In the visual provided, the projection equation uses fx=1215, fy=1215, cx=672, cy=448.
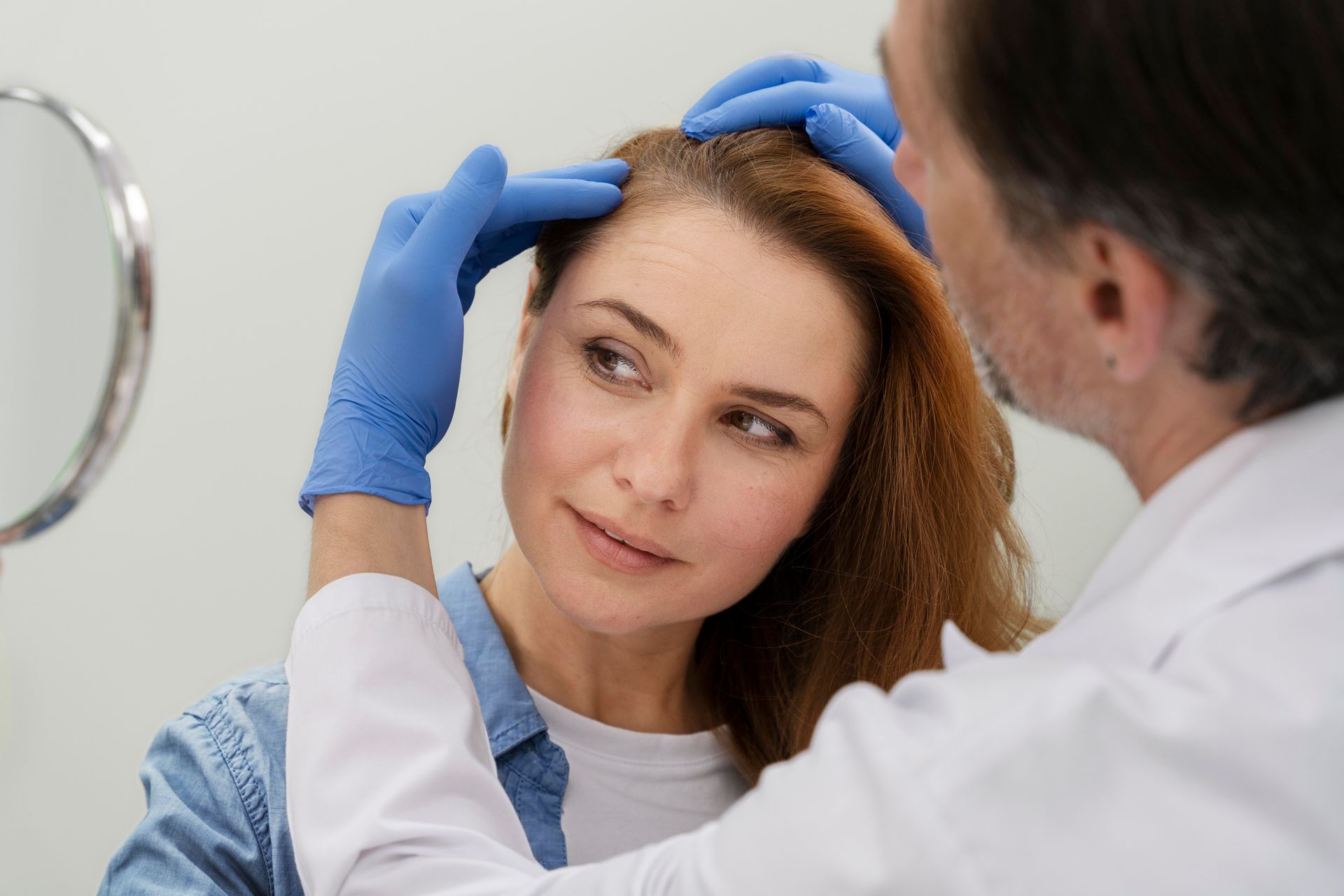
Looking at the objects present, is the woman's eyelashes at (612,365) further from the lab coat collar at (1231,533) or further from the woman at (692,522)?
the lab coat collar at (1231,533)

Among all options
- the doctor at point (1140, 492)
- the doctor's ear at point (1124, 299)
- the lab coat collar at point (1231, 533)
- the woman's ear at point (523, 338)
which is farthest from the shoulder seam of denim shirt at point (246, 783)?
the doctor's ear at point (1124, 299)

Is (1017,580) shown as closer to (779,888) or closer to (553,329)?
(553,329)

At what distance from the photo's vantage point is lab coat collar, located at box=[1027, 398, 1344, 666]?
2.45ft

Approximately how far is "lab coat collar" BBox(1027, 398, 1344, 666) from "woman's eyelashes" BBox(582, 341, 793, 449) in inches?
23.6

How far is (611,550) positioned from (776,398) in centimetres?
25

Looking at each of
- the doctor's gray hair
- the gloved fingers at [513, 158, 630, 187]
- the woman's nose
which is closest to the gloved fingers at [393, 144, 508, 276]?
the gloved fingers at [513, 158, 630, 187]

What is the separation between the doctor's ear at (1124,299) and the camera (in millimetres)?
783

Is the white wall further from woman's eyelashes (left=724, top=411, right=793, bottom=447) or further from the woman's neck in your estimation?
woman's eyelashes (left=724, top=411, right=793, bottom=447)

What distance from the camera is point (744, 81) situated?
1529 millimetres

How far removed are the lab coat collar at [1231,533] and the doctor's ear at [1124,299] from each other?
0.09 meters

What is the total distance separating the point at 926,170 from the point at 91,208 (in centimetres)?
60

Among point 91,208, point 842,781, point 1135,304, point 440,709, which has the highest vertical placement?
point 91,208

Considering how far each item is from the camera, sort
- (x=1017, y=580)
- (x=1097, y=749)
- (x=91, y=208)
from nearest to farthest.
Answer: (x=1097, y=749) < (x=91, y=208) < (x=1017, y=580)

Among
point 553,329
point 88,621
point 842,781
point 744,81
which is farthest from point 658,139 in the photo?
point 88,621
